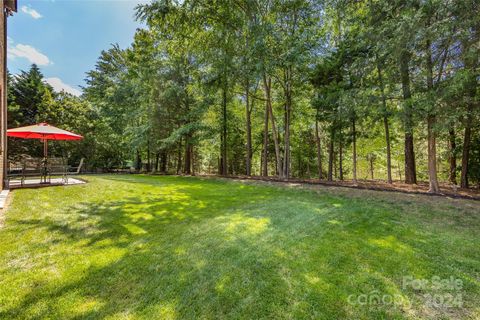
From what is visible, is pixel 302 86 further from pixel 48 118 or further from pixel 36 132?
pixel 48 118

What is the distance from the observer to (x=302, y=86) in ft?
37.4

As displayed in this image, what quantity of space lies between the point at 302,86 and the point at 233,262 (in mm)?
10514

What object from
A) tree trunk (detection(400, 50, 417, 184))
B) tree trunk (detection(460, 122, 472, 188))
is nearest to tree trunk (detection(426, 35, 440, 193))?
tree trunk (detection(400, 50, 417, 184))

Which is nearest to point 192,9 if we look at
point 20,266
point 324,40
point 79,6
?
point 79,6

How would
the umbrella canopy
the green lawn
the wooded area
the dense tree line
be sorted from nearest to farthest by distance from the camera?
the green lawn, the wooded area, the umbrella canopy, the dense tree line

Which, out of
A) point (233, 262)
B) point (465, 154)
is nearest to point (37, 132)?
point (233, 262)

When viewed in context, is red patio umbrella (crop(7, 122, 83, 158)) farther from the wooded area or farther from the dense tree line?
the dense tree line

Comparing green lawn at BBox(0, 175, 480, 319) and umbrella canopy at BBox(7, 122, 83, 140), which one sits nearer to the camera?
green lawn at BBox(0, 175, 480, 319)

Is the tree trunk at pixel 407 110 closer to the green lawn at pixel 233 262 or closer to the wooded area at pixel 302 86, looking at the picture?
the wooded area at pixel 302 86

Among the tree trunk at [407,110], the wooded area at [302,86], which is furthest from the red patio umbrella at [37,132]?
the tree trunk at [407,110]

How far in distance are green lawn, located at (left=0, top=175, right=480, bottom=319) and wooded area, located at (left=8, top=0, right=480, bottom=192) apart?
416 centimetres

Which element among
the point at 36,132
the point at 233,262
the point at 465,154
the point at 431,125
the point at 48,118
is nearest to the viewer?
the point at 233,262

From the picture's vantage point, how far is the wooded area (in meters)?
6.43

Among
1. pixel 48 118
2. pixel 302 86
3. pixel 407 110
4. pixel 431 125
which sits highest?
pixel 302 86
